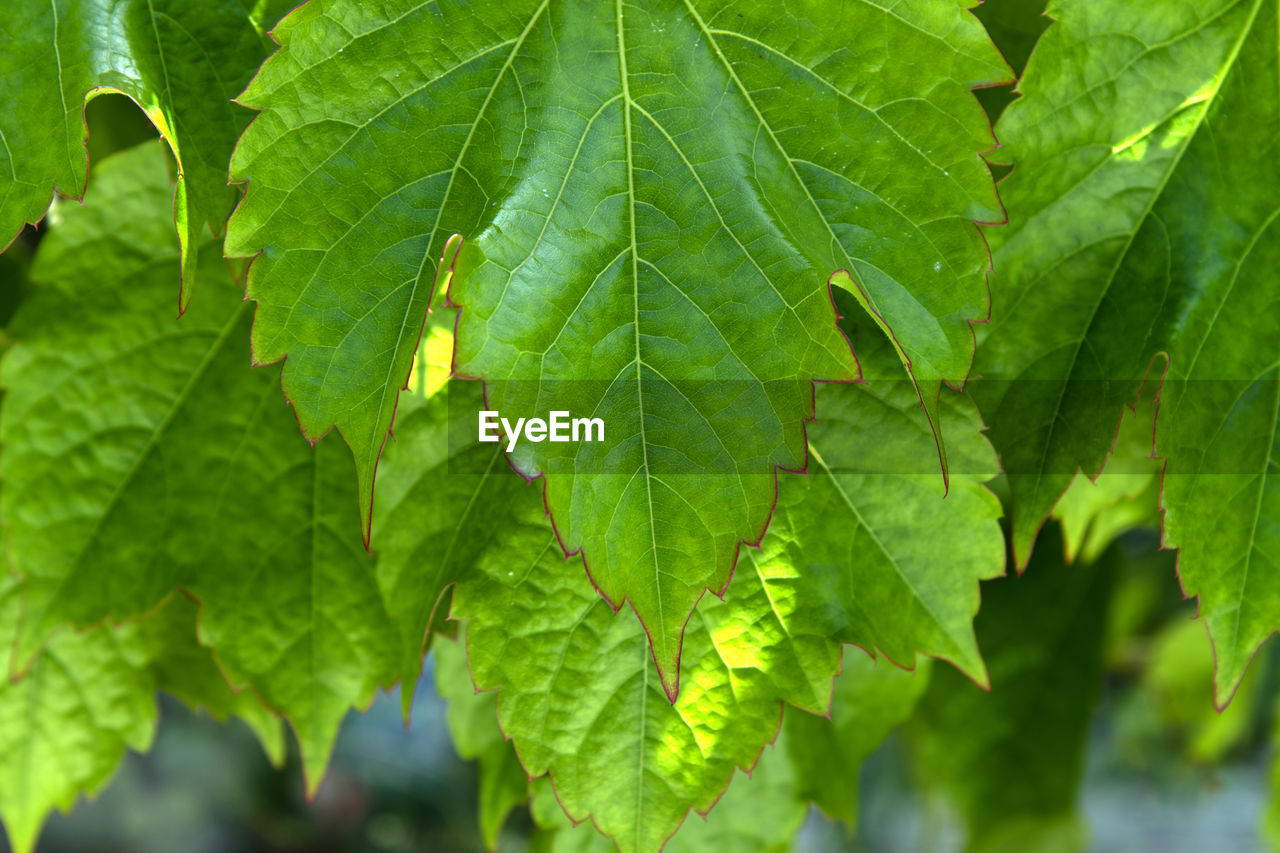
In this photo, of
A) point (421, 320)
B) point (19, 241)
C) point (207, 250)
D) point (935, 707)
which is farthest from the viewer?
point (935, 707)

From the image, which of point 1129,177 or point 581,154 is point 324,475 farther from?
point 1129,177

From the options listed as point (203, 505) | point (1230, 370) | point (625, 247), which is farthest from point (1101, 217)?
point (203, 505)

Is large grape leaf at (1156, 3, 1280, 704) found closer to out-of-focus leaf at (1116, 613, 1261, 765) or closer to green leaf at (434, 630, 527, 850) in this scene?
green leaf at (434, 630, 527, 850)

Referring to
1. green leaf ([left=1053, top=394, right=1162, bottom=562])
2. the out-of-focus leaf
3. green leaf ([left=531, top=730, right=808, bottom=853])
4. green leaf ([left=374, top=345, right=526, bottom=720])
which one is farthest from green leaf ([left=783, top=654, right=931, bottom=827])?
the out-of-focus leaf

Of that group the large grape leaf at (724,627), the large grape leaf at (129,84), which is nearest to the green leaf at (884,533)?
the large grape leaf at (724,627)

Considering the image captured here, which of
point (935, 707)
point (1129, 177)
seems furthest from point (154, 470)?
point (935, 707)

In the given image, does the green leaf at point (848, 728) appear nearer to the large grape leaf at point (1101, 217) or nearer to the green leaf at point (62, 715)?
the large grape leaf at point (1101, 217)

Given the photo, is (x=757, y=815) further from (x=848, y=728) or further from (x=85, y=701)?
(x=85, y=701)
